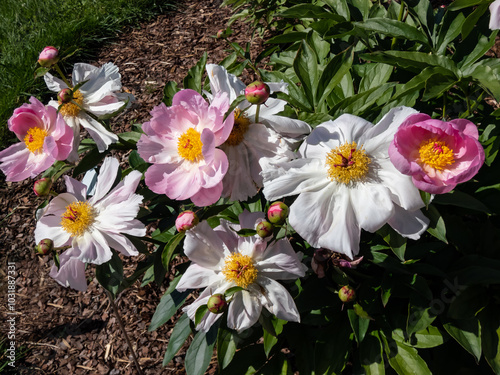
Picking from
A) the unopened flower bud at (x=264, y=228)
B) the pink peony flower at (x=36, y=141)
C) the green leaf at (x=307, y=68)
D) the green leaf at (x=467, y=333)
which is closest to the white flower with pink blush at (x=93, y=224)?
the pink peony flower at (x=36, y=141)

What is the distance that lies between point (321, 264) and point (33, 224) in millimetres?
2102

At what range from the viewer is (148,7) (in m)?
3.83

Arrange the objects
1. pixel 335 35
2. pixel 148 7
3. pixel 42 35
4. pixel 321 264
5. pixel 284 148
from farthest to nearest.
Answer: pixel 148 7 < pixel 42 35 < pixel 335 35 < pixel 321 264 < pixel 284 148

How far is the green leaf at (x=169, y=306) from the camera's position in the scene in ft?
5.06

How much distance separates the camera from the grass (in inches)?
128

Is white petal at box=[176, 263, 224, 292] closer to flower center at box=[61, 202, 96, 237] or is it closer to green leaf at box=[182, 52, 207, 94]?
flower center at box=[61, 202, 96, 237]

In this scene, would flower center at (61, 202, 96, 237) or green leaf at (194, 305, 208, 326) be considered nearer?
green leaf at (194, 305, 208, 326)

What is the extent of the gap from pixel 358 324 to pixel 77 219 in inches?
34.4

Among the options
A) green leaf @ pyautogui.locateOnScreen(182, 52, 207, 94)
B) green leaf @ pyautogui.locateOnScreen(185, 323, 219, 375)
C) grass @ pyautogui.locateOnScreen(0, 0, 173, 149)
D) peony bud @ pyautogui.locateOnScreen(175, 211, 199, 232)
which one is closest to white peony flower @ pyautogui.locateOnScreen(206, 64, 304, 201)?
peony bud @ pyautogui.locateOnScreen(175, 211, 199, 232)

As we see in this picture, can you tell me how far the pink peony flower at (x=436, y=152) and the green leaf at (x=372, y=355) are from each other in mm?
716

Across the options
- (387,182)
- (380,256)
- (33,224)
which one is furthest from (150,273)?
(33,224)

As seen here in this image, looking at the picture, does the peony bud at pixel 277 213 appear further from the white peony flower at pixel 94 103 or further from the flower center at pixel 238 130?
the white peony flower at pixel 94 103

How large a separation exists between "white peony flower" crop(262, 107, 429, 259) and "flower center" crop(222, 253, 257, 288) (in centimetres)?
22

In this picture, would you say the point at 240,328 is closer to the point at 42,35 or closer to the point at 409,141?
the point at 409,141
